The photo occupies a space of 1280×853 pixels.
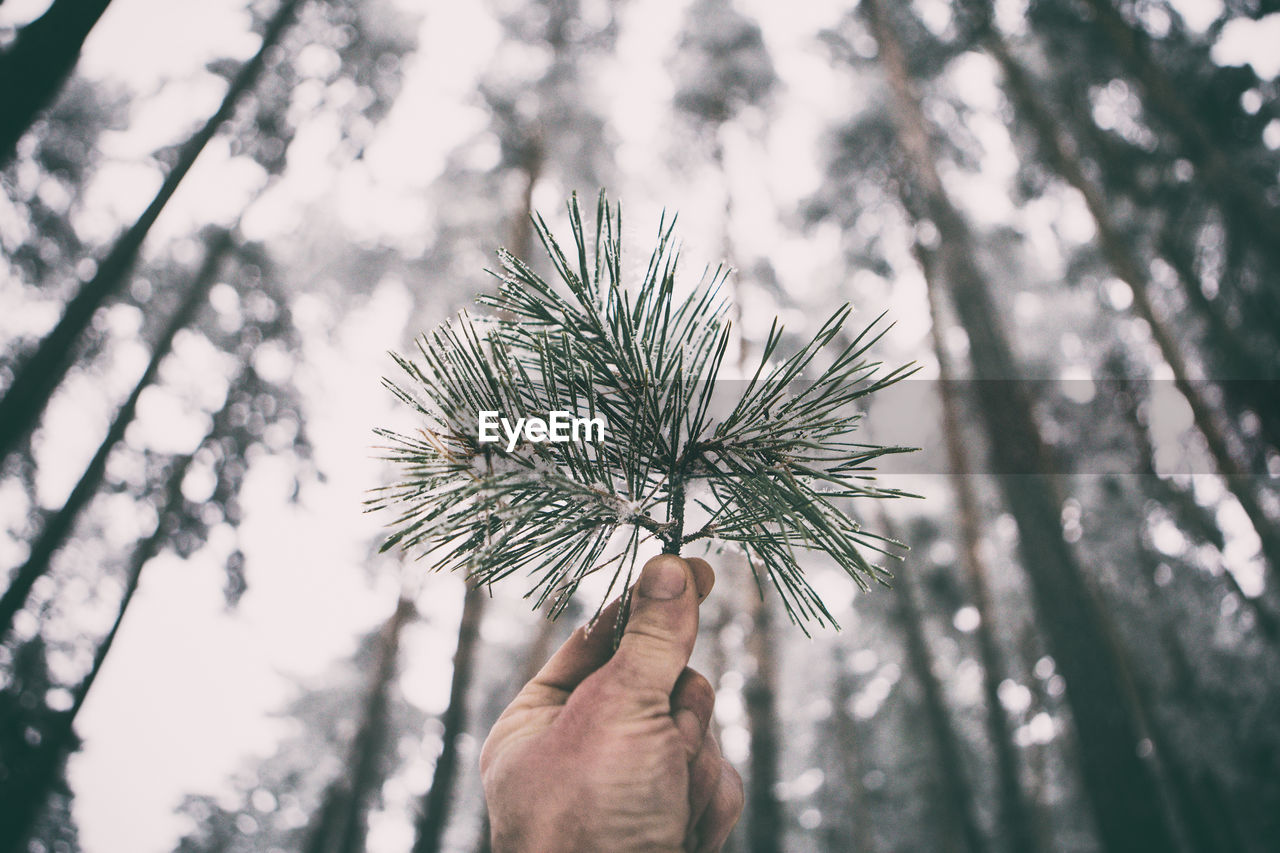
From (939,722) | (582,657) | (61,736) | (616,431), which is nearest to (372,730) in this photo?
(61,736)

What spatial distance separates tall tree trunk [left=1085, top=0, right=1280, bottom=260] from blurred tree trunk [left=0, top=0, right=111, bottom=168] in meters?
8.44

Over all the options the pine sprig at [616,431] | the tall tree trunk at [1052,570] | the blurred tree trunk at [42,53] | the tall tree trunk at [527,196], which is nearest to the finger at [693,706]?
the pine sprig at [616,431]

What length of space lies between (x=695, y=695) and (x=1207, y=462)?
948cm

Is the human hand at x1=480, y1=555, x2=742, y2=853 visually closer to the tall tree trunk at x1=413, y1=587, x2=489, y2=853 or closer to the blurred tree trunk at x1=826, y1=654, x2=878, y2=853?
the tall tree trunk at x1=413, y1=587, x2=489, y2=853

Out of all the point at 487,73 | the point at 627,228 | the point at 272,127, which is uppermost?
the point at 487,73

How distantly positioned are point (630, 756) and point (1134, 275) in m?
9.09

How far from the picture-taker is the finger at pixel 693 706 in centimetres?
123

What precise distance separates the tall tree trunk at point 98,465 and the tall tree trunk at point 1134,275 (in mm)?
11332

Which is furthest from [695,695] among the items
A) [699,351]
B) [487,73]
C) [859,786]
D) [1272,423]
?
[859,786]

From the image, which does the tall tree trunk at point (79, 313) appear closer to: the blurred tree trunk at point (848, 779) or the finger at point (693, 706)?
the finger at point (693, 706)

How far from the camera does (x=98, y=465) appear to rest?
25.8 ft

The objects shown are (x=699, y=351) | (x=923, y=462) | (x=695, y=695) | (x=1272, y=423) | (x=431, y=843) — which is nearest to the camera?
(x=699, y=351)

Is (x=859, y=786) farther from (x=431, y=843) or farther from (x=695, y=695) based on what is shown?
(x=695, y=695)

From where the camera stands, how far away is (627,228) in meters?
1.20
